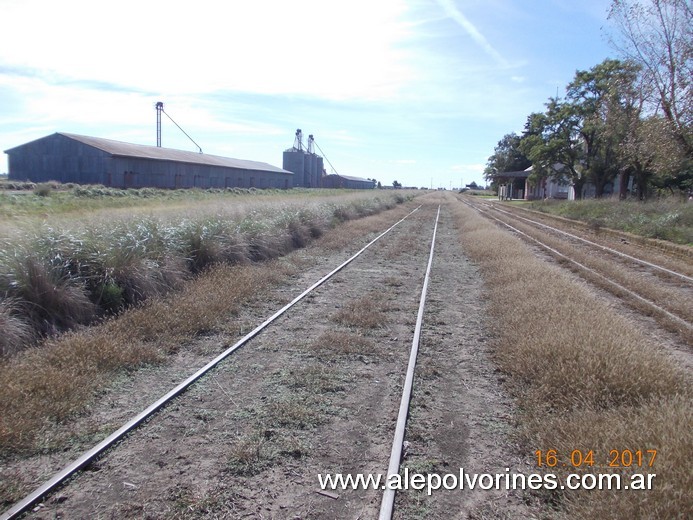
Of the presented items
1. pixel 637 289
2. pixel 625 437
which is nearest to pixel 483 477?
pixel 625 437

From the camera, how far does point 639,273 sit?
12.8 meters

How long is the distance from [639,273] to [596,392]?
9895 millimetres

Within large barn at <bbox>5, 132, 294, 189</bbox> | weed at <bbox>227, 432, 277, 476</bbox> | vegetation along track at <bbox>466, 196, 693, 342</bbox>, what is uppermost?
large barn at <bbox>5, 132, 294, 189</bbox>

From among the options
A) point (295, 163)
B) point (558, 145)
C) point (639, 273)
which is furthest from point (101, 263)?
point (295, 163)

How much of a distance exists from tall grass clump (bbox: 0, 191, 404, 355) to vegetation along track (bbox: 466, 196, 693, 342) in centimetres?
852

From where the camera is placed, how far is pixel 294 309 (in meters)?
8.67

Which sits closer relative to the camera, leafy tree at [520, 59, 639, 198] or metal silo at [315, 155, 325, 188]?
leafy tree at [520, 59, 639, 198]

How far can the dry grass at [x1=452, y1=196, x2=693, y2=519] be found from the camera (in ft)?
10.1

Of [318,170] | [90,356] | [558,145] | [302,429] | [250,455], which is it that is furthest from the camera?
[318,170]

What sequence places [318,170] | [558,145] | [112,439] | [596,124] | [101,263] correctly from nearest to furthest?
[112,439] → [101,263] → [596,124] → [558,145] → [318,170]

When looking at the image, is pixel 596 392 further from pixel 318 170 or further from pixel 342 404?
pixel 318 170

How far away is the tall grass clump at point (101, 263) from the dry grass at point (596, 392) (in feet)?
19.1

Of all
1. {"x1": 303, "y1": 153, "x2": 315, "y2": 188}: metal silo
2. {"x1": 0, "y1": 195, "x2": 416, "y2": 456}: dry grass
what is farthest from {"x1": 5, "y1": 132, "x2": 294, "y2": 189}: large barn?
{"x1": 303, "y1": 153, "x2": 315, "y2": 188}: metal silo

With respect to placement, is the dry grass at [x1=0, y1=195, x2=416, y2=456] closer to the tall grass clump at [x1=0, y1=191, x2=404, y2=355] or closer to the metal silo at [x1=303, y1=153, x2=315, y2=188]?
the tall grass clump at [x1=0, y1=191, x2=404, y2=355]
